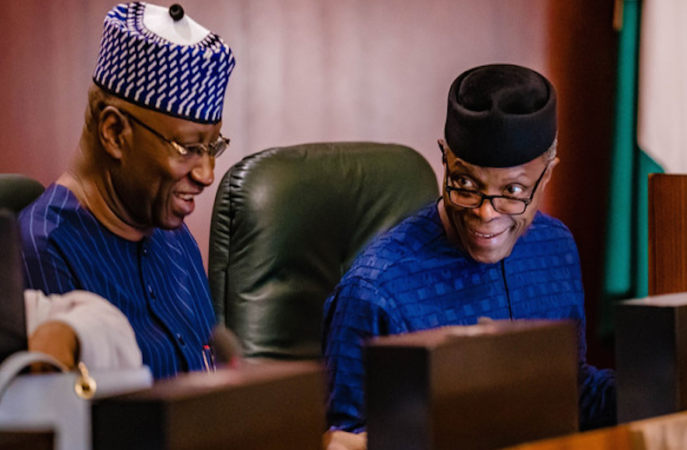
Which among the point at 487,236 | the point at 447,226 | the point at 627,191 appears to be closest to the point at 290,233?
the point at 447,226

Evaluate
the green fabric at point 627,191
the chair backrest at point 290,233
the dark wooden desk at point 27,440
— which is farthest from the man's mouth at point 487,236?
the green fabric at point 627,191

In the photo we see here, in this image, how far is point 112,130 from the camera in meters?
1.62

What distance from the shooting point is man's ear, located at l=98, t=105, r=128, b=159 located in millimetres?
1604

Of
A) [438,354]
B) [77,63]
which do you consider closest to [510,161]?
[438,354]

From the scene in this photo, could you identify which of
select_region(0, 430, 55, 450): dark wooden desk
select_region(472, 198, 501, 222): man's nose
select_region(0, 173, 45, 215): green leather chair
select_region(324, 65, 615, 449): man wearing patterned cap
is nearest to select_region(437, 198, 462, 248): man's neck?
select_region(324, 65, 615, 449): man wearing patterned cap

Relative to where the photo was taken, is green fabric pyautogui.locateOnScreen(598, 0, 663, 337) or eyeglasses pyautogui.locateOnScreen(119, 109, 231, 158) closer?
eyeglasses pyautogui.locateOnScreen(119, 109, 231, 158)

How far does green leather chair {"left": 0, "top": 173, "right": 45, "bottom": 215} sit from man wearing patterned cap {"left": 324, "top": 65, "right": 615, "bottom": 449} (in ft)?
1.85

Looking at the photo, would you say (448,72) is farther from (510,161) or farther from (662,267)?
(510,161)

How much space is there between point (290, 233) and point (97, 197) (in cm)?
61

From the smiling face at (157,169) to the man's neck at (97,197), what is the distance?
1 cm

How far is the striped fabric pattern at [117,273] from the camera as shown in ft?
5.10

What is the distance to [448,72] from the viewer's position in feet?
11.5

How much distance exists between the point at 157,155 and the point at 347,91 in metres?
1.71

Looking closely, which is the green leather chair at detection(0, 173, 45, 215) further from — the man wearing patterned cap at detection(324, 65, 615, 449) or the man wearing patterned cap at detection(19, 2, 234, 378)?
the man wearing patterned cap at detection(324, 65, 615, 449)
